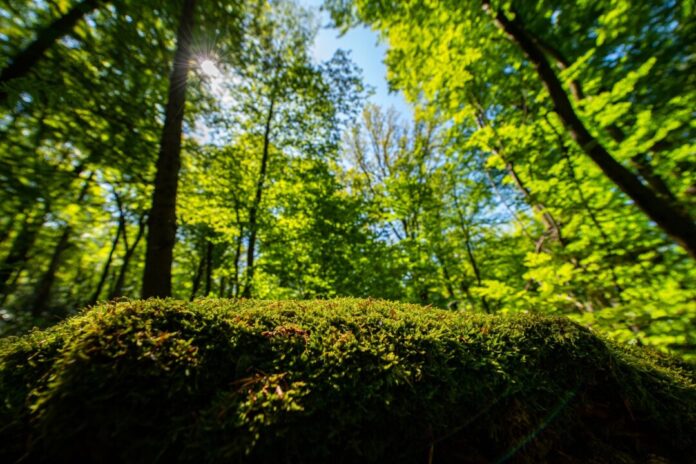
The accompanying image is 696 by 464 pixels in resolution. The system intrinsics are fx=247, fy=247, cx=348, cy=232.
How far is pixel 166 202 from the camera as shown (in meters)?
3.77

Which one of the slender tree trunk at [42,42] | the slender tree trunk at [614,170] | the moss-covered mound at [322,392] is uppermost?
the slender tree trunk at [42,42]

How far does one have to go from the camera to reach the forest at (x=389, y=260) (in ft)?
3.95

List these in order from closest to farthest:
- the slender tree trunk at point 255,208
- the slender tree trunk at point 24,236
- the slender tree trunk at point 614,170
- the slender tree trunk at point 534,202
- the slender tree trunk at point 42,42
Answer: the slender tree trunk at point 614,170 → the slender tree trunk at point 42,42 → the slender tree trunk at point 24,236 → the slender tree trunk at point 534,202 → the slender tree trunk at point 255,208

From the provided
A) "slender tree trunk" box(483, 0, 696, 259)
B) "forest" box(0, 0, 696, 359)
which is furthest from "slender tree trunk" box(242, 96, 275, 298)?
"slender tree trunk" box(483, 0, 696, 259)

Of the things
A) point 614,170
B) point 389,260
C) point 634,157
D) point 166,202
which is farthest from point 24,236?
point 634,157

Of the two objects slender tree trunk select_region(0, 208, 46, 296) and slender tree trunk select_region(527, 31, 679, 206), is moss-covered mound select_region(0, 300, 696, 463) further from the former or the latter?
slender tree trunk select_region(0, 208, 46, 296)

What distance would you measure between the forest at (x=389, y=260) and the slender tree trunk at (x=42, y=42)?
0.03m

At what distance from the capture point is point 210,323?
5.03ft

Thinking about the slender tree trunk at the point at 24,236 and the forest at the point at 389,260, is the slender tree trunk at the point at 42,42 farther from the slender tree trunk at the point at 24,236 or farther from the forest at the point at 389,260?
the slender tree trunk at the point at 24,236

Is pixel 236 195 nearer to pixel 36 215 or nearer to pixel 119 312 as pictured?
pixel 36 215

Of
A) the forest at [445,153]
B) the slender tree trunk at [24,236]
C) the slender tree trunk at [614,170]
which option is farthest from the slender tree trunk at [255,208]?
the slender tree trunk at [614,170]

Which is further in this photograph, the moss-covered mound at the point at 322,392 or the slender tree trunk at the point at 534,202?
the slender tree trunk at the point at 534,202

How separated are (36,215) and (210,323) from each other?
525 centimetres

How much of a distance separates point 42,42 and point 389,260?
8873 millimetres
